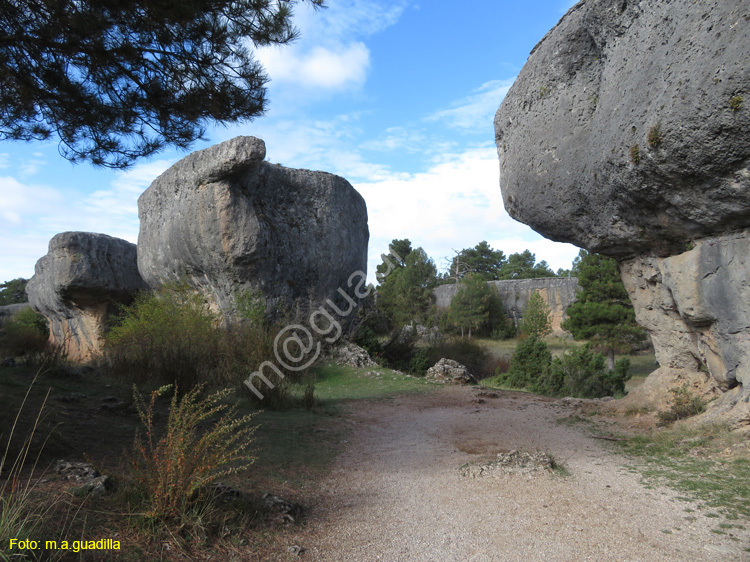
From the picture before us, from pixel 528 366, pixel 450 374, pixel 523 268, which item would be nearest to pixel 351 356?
pixel 450 374

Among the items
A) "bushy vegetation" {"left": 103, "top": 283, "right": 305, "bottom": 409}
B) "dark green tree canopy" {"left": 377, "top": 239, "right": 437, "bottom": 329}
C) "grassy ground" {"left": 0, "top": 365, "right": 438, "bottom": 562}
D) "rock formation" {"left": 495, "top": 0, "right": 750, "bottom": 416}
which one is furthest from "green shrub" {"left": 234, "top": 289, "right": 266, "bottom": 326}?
"dark green tree canopy" {"left": 377, "top": 239, "right": 437, "bottom": 329}

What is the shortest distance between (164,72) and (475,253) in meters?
36.9

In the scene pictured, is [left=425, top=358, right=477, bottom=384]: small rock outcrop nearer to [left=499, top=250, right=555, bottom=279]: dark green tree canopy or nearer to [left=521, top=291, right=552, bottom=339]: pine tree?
[left=521, top=291, right=552, bottom=339]: pine tree

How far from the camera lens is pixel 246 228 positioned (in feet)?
32.0

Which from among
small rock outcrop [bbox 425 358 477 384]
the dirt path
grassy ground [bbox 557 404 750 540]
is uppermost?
small rock outcrop [bbox 425 358 477 384]

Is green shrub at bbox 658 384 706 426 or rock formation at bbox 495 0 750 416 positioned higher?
rock formation at bbox 495 0 750 416

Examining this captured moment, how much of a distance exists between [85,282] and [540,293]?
19.4 m

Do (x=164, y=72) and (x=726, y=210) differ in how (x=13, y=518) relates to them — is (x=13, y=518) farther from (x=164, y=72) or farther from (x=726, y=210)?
(x=726, y=210)

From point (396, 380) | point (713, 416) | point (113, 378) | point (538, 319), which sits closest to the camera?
point (713, 416)

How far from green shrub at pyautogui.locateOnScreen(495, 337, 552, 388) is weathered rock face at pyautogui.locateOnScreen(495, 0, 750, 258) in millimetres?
4880

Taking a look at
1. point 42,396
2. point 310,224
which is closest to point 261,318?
point 310,224

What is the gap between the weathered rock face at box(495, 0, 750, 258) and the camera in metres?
3.79

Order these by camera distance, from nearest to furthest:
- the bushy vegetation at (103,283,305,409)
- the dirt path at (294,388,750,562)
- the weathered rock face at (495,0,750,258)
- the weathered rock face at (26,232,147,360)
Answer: the dirt path at (294,388,750,562) < the weathered rock face at (495,0,750,258) < the bushy vegetation at (103,283,305,409) < the weathered rock face at (26,232,147,360)

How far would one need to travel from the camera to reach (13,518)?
2.03 m
